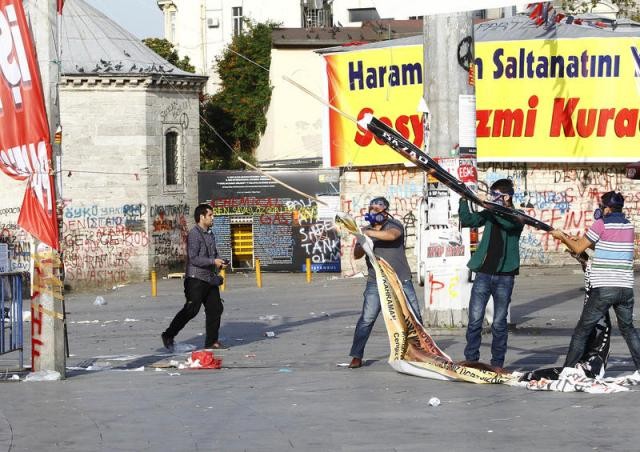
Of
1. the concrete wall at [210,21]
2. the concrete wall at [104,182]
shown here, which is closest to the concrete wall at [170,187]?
the concrete wall at [104,182]

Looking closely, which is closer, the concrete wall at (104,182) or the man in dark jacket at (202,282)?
the man in dark jacket at (202,282)

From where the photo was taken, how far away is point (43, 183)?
1252 cm

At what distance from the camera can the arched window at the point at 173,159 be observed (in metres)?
41.5

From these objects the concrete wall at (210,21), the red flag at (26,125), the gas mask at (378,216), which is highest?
the concrete wall at (210,21)

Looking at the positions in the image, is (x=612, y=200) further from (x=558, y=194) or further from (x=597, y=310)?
(x=558, y=194)

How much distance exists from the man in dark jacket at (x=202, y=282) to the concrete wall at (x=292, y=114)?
35.4m

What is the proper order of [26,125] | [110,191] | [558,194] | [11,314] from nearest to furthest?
[26,125], [11,314], [558,194], [110,191]

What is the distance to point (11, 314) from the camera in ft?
44.1

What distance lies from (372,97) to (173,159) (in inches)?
436

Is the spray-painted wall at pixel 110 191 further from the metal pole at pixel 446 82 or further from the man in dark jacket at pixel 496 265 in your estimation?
the man in dark jacket at pixel 496 265

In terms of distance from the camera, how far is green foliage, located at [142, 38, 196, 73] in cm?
6028

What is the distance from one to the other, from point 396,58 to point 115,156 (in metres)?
11.6

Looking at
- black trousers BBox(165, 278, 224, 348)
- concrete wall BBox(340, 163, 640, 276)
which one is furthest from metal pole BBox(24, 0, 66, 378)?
concrete wall BBox(340, 163, 640, 276)

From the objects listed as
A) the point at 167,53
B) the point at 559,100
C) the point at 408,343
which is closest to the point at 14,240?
the point at 559,100
